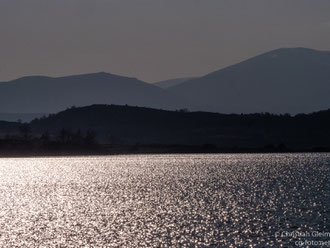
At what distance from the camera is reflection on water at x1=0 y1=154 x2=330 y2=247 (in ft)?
237

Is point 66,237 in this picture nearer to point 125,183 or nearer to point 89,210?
point 89,210

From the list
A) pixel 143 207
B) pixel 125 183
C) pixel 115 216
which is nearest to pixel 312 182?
pixel 125 183

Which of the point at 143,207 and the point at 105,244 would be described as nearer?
the point at 105,244

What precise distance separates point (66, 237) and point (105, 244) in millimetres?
7091

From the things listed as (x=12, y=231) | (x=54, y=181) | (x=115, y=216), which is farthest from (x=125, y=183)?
A: (x=12, y=231)

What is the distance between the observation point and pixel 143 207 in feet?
340

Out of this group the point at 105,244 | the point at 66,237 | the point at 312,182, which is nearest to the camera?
the point at 105,244

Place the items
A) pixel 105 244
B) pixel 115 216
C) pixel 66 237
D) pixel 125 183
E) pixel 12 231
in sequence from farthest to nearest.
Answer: pixel 125 183, pixel 115 216, pixel 12 231, pixel 66 237, pixel 105 244

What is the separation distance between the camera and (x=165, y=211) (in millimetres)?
97000

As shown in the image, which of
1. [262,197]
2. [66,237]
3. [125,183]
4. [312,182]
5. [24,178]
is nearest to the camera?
[66,237]

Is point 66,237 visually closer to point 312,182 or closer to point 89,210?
point 89,210

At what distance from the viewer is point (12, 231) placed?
8000 cm

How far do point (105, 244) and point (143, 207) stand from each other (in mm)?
34134

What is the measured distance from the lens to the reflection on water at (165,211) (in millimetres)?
72312
